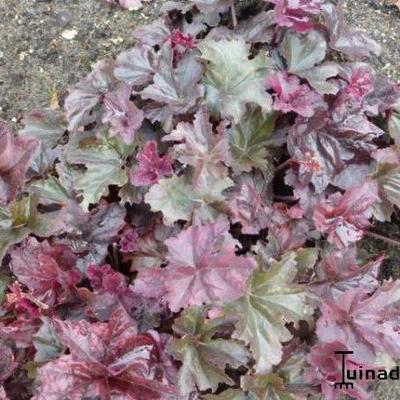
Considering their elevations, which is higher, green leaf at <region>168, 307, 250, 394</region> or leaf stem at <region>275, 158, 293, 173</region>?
leaf stem at <region>275, 158, 293, 173</region>

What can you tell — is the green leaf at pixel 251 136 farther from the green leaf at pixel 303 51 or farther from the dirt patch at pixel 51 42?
the dirt patch at pixel 51 42

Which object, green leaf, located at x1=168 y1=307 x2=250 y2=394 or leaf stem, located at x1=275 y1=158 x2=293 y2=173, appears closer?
green leaf, located at x1=168 y1=307 x2=250 y2=394

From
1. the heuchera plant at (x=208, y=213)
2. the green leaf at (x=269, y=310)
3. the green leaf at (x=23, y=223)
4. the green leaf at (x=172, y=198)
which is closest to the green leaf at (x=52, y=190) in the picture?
the heuchera plant at (x=208, y=213)

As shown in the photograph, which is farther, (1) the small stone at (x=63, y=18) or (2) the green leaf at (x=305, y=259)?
(1) the small stone at (x=63, y=18)

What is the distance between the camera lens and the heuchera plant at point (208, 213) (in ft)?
5.06

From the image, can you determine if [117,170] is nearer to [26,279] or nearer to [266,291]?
[26,279]

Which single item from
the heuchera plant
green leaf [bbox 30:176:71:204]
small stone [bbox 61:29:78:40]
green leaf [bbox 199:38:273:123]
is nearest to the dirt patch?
small stone [bbox 61:29:78:40]

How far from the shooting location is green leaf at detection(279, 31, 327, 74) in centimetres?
186

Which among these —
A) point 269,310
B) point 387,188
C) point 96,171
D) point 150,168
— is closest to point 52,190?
point 96,171

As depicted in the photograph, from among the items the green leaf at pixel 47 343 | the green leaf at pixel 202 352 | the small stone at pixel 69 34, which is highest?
the small stone at pixel 69 34

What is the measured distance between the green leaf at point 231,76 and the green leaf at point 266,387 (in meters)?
0.69

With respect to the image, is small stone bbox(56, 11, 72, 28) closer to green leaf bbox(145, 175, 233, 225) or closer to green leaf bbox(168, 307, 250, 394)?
green leaf bbox(145, 175, 233, 225)

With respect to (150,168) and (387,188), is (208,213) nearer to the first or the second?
(150,168)

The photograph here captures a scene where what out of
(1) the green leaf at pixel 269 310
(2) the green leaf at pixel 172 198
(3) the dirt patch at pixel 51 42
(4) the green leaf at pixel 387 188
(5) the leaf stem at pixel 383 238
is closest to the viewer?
(1) the green leaf at pixel 269 310
